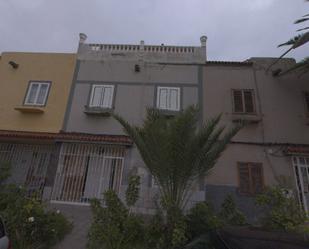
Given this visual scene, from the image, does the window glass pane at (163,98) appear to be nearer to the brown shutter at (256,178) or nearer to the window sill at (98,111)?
the window sill at (98,111)

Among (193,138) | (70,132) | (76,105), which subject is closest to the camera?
(193,138)

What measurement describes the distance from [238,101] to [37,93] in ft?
34.3

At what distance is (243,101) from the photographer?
10719 millimetres

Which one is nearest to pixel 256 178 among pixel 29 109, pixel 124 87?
pixel 124 87

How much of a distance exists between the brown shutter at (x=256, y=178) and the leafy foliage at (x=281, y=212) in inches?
110

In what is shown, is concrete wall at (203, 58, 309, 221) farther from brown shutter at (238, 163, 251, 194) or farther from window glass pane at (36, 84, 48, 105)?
window glass pane at (36, 84, 48, 105)

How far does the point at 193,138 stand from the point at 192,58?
7.13 m

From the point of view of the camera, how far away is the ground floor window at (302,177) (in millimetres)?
9047

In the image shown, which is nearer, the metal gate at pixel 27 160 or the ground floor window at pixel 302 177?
the ground floor window at pixel 302 177

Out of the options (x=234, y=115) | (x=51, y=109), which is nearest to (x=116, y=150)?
(x=51, y=109)

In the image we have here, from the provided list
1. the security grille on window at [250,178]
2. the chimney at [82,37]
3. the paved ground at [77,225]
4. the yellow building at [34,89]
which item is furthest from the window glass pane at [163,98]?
the paved ground at [77,225]

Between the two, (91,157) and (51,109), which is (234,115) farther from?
(51,109)

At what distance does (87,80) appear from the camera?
11688 mm

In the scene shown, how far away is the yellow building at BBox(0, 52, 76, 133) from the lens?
A: 1101cm
